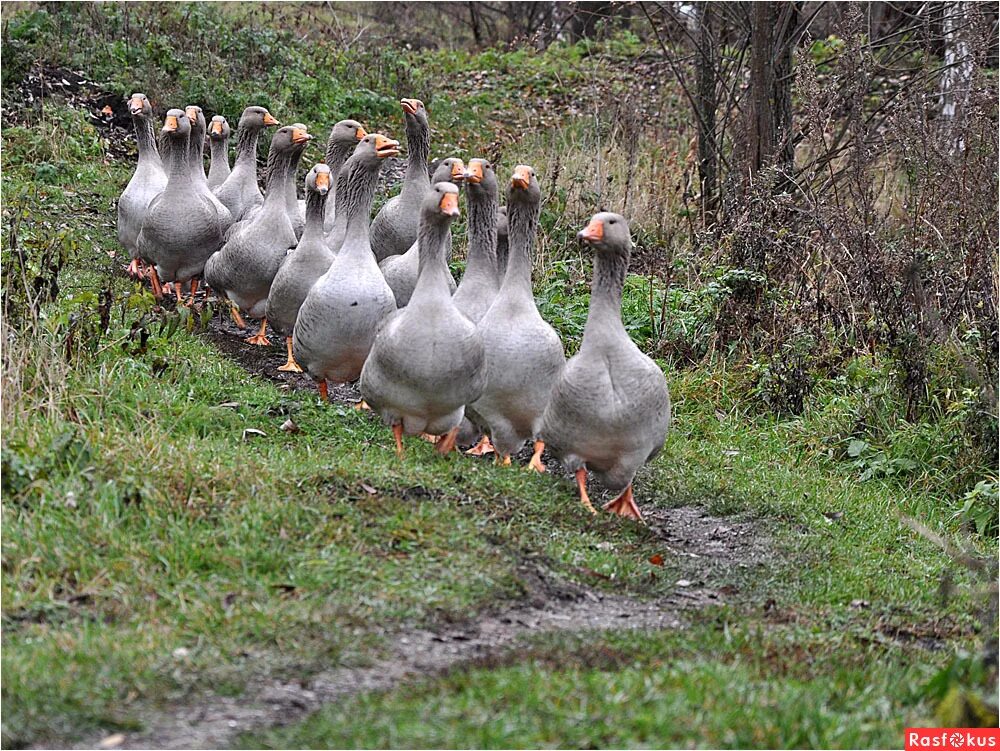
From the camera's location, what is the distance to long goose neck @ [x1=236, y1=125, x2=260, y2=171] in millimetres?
13078

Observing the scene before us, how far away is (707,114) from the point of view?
588 inches

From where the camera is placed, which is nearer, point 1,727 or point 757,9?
point 1,727

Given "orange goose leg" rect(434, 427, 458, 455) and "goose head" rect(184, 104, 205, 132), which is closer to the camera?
"orange goose leg" rect(434, 427, 458, 455)

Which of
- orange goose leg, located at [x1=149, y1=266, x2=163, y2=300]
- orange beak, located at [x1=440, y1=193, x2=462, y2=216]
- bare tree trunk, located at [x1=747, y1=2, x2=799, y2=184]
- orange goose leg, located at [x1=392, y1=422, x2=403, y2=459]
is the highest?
bare tree trunk, located at [x1=747, y1=2, x2=799, y2=184]

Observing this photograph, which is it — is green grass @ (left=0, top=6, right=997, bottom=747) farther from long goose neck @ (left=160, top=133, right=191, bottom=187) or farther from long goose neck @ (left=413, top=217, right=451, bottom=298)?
long goose neck @ (left=160, top=133, right=191, bottom=187)

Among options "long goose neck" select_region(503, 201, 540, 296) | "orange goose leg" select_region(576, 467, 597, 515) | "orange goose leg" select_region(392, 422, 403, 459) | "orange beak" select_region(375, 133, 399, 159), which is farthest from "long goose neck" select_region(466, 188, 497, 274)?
"orange goose leg" select_region(576, 467, 597, 515)

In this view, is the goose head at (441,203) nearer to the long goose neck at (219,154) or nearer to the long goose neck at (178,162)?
the long goose neck at (178,162)

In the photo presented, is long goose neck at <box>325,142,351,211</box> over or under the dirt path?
over

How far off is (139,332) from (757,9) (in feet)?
26.5

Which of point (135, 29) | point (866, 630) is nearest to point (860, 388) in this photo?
point (866, 630)

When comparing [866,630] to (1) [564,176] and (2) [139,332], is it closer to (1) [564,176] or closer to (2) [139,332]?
(2) [139,332]

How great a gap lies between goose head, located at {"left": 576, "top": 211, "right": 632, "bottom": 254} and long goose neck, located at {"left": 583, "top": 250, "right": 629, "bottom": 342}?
4 centimetres

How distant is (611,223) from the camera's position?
796 centimetres

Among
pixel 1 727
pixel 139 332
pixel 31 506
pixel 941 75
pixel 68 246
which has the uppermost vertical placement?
pixel 941 75
